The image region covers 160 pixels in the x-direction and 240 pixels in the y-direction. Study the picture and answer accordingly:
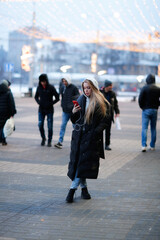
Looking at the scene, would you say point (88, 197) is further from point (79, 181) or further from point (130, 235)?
point (130, 235)

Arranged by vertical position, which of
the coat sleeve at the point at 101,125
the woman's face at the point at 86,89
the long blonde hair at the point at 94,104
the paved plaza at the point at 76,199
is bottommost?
the paved plaza at the point at 76,199

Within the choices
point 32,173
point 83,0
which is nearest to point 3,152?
point 32,173

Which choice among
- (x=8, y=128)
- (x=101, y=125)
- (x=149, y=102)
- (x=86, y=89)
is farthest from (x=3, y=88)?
(x=101, y=125)

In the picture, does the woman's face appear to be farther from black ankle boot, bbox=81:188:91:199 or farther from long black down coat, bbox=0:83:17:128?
long black down coat, bbox=0:83:17:128

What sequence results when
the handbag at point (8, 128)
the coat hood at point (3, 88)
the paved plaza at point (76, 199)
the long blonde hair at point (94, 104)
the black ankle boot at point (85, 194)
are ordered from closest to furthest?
the paved plaza at point (76, 199), the long blonde hair at point (94, 104), the black ankle boot at point (85, 194), the handbag at point (8, 128), the coat hood at point (3, 88)

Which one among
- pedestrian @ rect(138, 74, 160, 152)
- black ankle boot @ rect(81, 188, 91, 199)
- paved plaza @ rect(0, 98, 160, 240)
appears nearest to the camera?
paved plaza @ rect(0, 98, 160, 240)

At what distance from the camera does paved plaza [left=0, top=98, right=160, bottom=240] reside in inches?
198

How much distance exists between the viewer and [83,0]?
35.8 m

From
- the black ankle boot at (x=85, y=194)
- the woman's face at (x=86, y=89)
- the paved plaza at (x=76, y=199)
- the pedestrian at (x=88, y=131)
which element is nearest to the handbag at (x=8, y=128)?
the paved plaza at (x=76, y=199)

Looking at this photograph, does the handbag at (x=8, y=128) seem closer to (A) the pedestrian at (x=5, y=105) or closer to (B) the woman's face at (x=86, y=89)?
(A) the pedestrian at (x=5, y=105)

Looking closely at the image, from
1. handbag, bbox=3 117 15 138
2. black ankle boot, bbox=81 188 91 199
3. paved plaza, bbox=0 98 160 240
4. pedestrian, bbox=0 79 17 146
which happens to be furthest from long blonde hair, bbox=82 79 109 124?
pedestrian, bbox=0 79 17 146

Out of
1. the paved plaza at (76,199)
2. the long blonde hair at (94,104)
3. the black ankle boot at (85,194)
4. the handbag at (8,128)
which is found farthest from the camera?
the handbag at (8,128)

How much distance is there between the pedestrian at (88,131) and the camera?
20.3ft

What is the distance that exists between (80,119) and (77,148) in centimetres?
39
